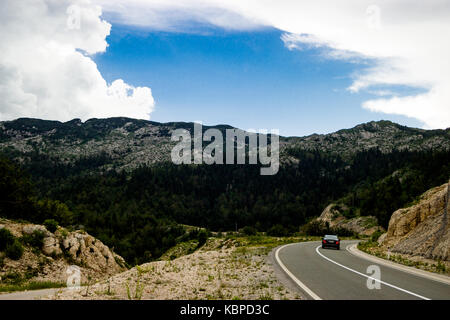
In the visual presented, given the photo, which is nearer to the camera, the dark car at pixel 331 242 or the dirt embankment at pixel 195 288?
the dirt embankment at pixel 195 288

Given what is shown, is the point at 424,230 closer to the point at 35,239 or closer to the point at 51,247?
the point at 51,247

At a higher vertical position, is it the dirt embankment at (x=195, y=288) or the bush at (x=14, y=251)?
the dirt embankment at (x=195, y=288)

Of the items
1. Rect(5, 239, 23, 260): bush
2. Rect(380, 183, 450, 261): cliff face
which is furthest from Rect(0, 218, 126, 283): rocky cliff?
Rect(380, 183, 450, 261): cliff face

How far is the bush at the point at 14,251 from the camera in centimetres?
2292

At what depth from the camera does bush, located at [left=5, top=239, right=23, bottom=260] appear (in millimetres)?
22922

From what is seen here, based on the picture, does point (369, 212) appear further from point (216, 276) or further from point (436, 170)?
point (216, 276)

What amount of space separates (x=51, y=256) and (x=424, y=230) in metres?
29.8

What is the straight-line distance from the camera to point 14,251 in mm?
23094

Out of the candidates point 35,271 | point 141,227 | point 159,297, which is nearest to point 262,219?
point 141,227

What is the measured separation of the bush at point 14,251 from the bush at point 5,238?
0.32 m

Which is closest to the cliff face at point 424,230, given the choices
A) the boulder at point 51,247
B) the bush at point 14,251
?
the boulder at point 51,247

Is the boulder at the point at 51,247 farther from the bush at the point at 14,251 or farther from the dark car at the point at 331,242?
the dark car at the point at 331,242
